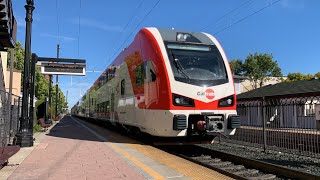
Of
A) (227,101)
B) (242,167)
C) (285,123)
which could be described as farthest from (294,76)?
(242,167)

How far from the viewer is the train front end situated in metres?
10.3

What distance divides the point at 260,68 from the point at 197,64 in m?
47.4

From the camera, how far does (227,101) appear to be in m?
10.9

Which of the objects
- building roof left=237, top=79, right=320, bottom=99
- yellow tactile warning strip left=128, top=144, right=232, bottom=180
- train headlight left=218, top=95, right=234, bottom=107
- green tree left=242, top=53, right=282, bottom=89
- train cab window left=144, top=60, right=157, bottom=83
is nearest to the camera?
yellow tactile warning strip left=128, top=144, right=232, bottom=180

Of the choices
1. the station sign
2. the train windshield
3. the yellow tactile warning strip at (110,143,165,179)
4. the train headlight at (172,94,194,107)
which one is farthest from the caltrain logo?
the station sign

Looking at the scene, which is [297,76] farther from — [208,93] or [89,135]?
[208,93]

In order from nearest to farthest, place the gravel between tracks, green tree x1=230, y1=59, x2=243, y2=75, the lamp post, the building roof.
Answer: the gravel between tracks → the lamp post → the building roof → green tree x1=230, y1=59, x2=243, y2=75

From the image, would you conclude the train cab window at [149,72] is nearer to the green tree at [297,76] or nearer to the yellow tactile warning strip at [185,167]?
the yellow tactile warning strip at [185,167]

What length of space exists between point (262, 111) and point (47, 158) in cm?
645

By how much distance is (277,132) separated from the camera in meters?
12.3

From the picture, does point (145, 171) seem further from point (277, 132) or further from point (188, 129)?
point (277, 132)

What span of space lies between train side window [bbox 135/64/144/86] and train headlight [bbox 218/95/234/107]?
2.66 meters

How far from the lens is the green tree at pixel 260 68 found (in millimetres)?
55781

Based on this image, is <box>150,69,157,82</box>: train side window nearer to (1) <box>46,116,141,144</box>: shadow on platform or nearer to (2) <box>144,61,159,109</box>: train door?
(2) <box>144,61,159,109</box>: train door
